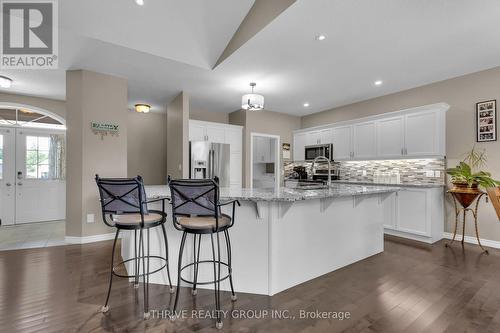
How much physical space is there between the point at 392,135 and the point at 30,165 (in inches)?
301

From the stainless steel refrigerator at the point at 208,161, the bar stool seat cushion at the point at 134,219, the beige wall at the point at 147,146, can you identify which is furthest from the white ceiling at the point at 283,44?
the bar stool seat cushion at the point at 134,219

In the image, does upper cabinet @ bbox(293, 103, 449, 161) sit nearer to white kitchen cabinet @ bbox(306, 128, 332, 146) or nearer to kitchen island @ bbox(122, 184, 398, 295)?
white kitchen cabinet @ bbox(306, 128, 332, 146)

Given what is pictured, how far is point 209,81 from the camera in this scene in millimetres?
4230

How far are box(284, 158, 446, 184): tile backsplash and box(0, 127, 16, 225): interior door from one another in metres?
7.13

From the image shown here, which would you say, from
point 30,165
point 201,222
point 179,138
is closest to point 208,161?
point 179,138

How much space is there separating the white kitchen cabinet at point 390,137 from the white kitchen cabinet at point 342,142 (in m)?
0.65

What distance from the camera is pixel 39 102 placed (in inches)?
201

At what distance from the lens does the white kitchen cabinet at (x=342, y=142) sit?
5.36 meters

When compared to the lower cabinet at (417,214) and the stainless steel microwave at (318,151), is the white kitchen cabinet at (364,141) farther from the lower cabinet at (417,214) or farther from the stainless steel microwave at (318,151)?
the lower cabinet at (417,214)

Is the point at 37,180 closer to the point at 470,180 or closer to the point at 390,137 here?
the point at 390,137

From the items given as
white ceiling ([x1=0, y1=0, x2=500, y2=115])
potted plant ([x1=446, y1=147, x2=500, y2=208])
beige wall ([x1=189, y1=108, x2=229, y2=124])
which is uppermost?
Result: white ceiling ([x1=0, y1=0, x2=500, y2=115])

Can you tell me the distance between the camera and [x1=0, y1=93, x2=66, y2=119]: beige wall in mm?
4792

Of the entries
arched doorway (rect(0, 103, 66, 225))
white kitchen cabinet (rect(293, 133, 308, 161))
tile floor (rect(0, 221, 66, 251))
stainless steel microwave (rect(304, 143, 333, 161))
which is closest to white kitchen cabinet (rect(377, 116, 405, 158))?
stainless steel microwave (rect(304, 143, 333, 161))

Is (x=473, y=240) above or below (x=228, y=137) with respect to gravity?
below
